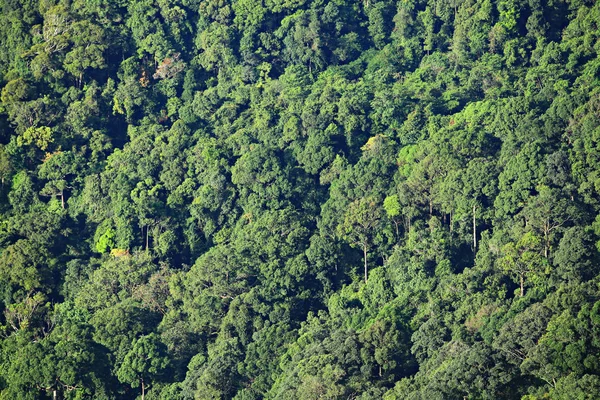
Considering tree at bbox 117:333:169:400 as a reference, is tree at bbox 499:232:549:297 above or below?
above

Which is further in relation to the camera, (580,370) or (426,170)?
(426,170)

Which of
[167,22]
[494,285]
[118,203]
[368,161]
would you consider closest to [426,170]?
[368,161]

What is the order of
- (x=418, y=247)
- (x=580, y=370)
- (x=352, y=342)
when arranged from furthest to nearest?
(x=418, y=247) → (x=352, y=342) → (x=580, y=370)

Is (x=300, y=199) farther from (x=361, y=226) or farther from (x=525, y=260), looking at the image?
(x=525, y=260)

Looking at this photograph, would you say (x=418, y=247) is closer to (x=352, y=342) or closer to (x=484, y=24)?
(x=352, y=342)

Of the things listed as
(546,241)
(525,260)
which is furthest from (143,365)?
(546,241)

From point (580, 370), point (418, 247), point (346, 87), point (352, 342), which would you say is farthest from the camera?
point (346, 87)

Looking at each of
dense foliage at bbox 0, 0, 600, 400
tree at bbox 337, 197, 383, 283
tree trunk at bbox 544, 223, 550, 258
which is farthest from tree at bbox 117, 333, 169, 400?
tree trunk at bbox 544, 223, 550, 258

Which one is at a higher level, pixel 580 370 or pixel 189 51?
pixel 189 51

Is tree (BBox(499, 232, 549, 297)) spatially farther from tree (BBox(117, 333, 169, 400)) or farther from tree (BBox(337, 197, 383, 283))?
tree (BBox(117, 333, 169, 400))
